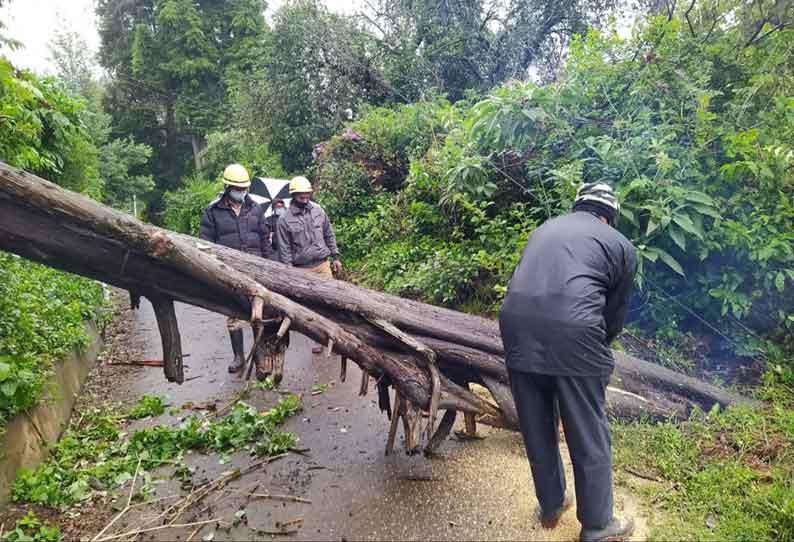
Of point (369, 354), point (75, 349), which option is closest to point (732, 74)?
point (369, 354)

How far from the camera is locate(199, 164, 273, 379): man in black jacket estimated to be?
5727 millimetres

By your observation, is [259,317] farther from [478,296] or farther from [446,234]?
[446,234]

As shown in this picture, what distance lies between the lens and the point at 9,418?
3363mm

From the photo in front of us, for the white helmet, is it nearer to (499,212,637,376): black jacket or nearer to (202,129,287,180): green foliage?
(499,212,637,376): black jacket

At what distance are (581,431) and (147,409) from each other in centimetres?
377

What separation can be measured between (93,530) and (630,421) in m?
3.75

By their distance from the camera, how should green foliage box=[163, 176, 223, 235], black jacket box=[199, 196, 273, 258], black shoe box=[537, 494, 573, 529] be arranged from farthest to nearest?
green foliage box=[163, 176, 223, 235] → black jacket box=[199, 196, 273, 258] → black shoe box=[537, 494, 573, 529]

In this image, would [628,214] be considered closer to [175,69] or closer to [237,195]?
[237,195]

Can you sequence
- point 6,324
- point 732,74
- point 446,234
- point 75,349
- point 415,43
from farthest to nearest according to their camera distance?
point 415,43 → point 446,234 → point 732,74 → point 75,349 → point 6,324

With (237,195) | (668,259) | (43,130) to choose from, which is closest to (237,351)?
(237,195)

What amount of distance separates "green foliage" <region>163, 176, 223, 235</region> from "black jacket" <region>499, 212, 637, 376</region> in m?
16.5

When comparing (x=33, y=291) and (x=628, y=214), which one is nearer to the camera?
(x=628, y=214)

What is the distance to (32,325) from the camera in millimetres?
4465

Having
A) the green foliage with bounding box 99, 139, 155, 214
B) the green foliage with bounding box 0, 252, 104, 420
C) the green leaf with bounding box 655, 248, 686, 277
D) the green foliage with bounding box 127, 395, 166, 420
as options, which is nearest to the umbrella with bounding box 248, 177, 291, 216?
the green foliage with bounding box 0, 252, 104, 420
